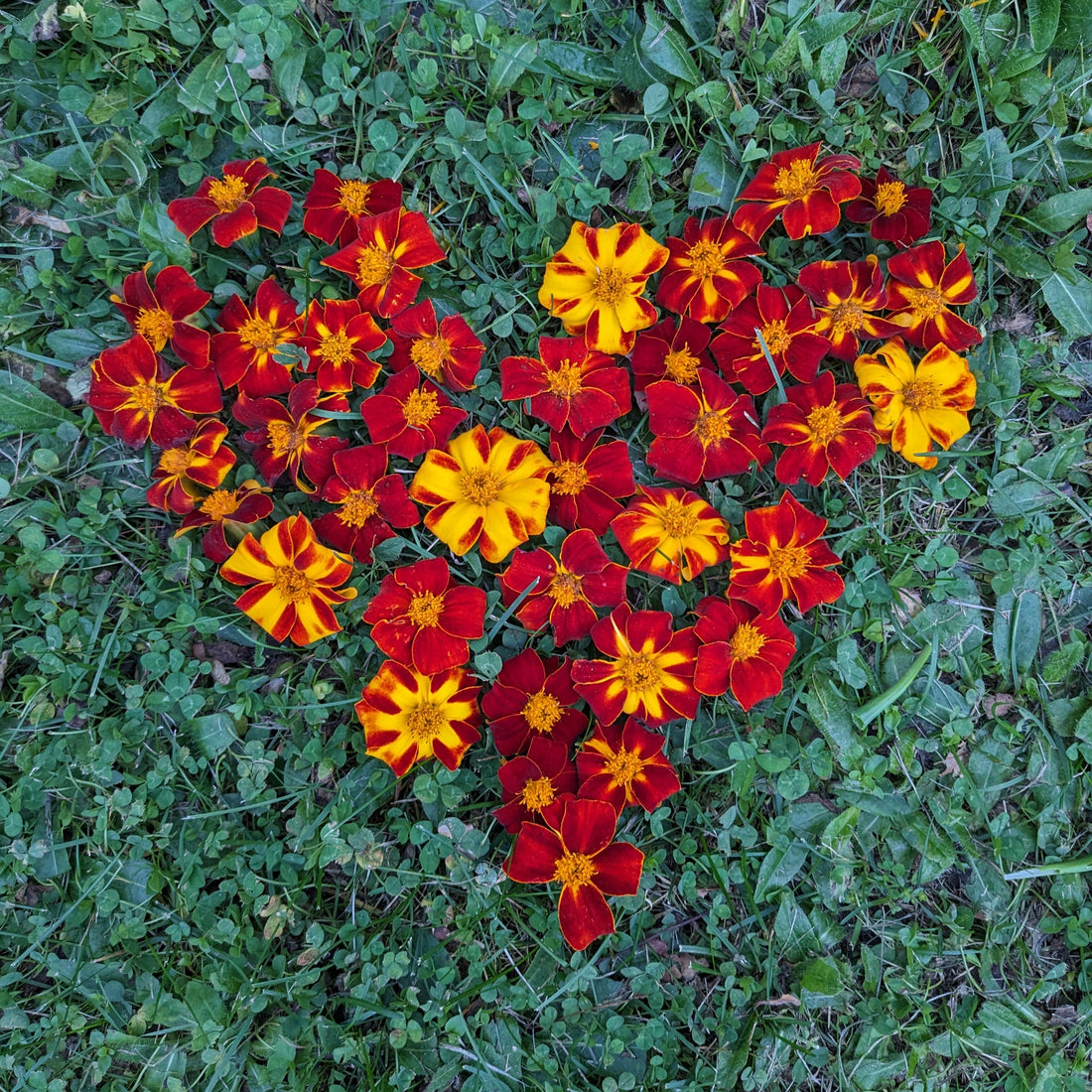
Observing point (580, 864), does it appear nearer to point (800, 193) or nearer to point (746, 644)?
point (746, 644)

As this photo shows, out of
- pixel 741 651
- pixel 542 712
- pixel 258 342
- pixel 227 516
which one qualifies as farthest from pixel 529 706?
pixel 258 342

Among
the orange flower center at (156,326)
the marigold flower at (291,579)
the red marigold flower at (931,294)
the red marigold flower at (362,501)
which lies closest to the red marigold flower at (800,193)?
the red marigold flower at (931,294)

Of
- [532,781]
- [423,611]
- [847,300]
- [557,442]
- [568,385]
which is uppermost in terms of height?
[847,300]

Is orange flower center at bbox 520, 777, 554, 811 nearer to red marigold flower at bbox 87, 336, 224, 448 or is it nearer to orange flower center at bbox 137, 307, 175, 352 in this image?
red marigold flower at bbox 87, 336, 224, 448

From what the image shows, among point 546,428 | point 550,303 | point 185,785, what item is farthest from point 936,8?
point 185,785

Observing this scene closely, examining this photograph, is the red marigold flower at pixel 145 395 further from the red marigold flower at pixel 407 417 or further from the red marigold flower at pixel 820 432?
the red marigold flower at pixel 820 432

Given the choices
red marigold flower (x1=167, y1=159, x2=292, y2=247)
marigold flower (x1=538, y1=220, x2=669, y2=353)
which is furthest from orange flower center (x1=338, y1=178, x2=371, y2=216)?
marigold flower (x1=538, y1=220, x2=669, y2=353)
